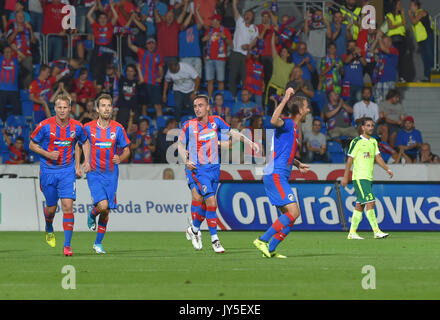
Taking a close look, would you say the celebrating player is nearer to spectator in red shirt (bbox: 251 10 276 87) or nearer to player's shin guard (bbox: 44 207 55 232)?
player's shin guard (bbox: 44 207 55 232)

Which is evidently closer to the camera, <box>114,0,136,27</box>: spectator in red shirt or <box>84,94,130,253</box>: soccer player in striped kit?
<box>84,94,130,253</box>: soccer player in striped kit

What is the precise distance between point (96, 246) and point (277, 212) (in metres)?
8.06

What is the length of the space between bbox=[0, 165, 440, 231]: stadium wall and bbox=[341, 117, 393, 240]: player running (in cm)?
292

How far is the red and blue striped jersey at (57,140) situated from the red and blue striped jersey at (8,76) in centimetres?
1320

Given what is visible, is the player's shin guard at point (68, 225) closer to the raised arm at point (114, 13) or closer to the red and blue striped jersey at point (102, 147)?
the red and blue striped jersey at point (102, 147)

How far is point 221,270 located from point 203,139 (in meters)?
3.91

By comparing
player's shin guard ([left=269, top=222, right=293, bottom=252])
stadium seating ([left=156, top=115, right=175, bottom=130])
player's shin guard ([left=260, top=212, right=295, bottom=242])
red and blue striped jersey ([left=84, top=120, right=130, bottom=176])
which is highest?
red and blue striped jersey ([left=84, top=120, right=130, bottom=176])

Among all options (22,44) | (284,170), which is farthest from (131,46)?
(284,170)

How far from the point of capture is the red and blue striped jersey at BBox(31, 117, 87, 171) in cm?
1416

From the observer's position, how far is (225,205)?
873 inches

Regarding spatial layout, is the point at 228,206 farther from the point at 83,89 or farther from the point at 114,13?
the point at 114,13

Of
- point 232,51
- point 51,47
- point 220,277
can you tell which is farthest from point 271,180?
point 51,47

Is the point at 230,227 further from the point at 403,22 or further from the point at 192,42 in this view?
the point at 403,22

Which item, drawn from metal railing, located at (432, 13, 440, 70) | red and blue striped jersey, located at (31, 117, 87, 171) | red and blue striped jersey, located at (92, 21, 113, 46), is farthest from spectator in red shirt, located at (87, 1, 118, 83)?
red and blue striped jersey, located at (31, 117, 87, 171)
